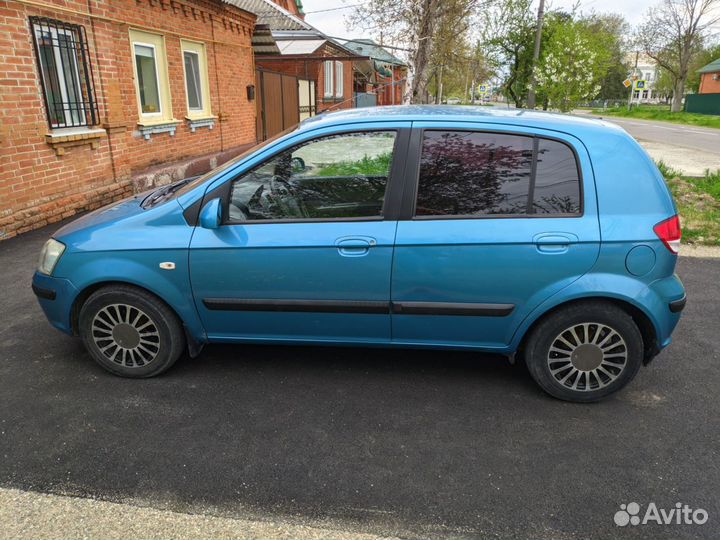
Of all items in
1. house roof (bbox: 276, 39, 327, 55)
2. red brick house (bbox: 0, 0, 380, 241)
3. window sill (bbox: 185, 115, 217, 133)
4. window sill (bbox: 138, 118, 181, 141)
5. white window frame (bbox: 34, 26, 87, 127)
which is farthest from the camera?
house roof (bbox: 276, 39, 327, 55)

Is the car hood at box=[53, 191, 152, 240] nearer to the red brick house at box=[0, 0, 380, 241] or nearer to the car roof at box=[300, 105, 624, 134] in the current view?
the car roof at box=[300, 105, 624, 134]

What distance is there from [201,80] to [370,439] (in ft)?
35.0

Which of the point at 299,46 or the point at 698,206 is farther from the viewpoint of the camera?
the point at 299,46

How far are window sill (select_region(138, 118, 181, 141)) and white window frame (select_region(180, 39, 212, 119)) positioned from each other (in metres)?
0.72

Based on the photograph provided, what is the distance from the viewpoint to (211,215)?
320 centimetres

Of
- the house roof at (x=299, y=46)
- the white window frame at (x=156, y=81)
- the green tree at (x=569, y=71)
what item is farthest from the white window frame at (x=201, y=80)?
the green tree at (x=569, y=71)

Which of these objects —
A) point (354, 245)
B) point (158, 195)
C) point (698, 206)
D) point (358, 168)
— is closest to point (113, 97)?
point (158, 195)

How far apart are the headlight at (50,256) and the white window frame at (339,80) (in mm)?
26032

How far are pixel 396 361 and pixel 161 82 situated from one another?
8523mm

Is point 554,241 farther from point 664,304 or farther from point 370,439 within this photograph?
point 370,439

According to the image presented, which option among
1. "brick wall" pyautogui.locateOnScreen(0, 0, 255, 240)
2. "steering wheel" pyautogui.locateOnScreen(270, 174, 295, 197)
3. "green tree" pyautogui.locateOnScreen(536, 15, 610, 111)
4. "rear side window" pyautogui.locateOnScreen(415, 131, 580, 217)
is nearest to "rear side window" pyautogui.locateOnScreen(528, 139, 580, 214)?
"rear side window" pyautogui.locateOnScreen(415, 131, 580, 217)

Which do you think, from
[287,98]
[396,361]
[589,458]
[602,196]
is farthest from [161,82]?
[589,458]

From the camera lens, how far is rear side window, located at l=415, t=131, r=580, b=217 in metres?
3.13

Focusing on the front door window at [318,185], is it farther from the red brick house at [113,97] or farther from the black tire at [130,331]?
the red brick house at [113,97]
